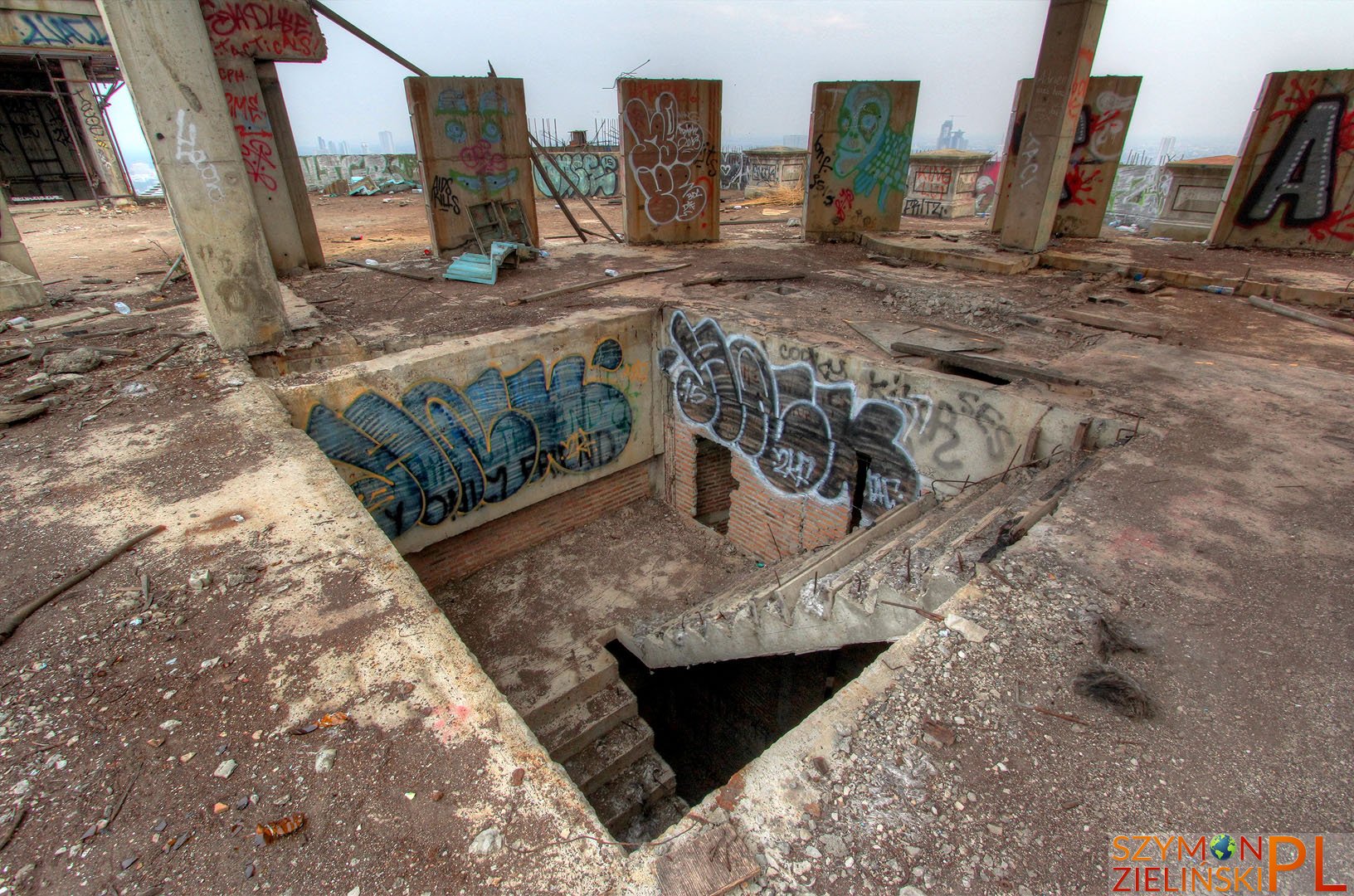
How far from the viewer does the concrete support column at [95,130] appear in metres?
16.1

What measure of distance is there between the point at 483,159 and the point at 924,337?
761 cm

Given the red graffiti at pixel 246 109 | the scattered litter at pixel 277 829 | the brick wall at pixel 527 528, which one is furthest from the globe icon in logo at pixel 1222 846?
the red graffiti at pixel 246 109

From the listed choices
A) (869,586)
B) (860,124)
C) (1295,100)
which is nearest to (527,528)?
(869,586)

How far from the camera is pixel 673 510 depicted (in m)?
9.21

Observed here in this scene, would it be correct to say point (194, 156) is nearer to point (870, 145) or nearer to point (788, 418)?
point (788, 418)

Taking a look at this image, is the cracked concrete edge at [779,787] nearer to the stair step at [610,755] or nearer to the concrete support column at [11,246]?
the stair step at [610,755]

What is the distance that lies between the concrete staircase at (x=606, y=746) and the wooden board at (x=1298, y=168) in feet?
38.5

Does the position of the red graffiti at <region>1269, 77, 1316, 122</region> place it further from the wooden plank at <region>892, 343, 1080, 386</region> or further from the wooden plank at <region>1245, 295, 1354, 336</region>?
the wooden plank at <region>892, 343, 1080, 386</region>

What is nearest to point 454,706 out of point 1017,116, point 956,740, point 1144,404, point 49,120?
point 956,740

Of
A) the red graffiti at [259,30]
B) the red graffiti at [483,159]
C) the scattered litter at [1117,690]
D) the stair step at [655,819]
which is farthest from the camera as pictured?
the red graffiti at [483,159]

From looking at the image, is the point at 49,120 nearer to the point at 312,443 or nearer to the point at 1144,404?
the point at 312,443

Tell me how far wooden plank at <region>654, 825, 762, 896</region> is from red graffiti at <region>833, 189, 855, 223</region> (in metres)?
11.6

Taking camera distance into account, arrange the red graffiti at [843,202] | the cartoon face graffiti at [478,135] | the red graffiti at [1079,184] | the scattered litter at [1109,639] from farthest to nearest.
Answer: the red graffiti at [843,202] < the red graffiti at [1079,184] < the cartoon face graffiti at [478,135] < the scattered litter at [1109,639]
